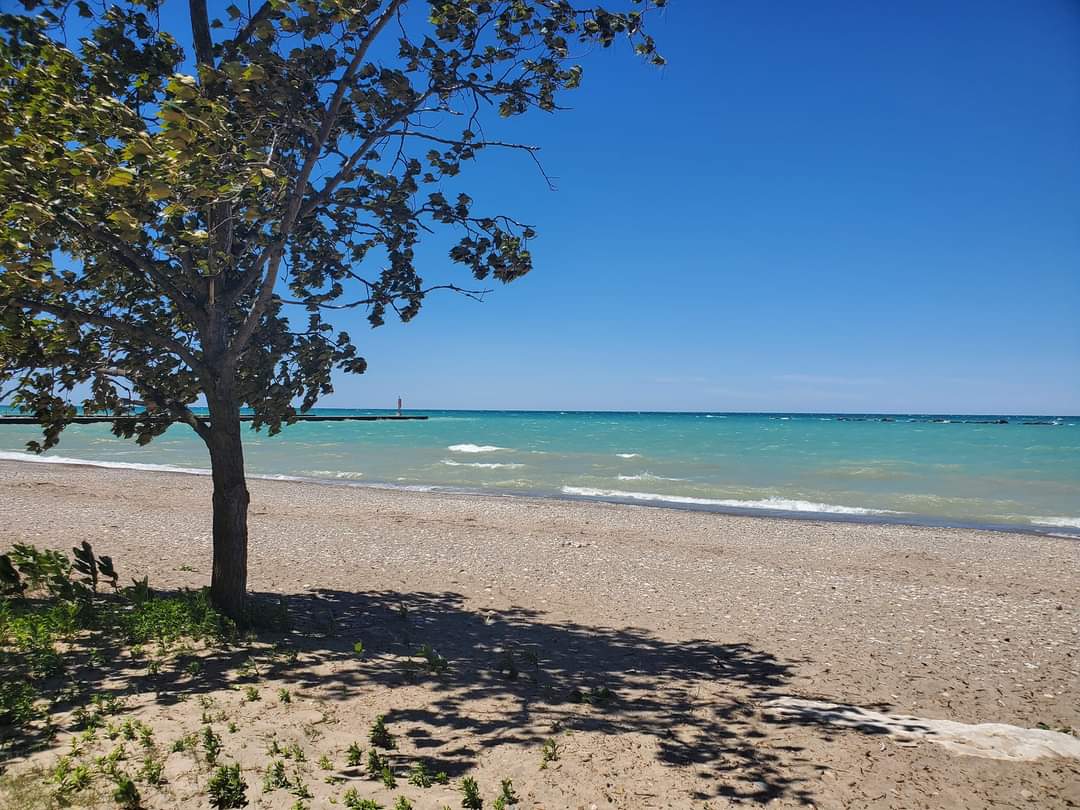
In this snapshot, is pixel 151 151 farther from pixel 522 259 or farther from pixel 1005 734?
pixel 1005 734

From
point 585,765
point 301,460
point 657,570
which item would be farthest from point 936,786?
point 301,460

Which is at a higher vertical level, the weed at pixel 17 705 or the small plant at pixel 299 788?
the weed at pixel 17 705

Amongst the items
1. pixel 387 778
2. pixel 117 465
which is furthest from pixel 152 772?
pixel 117 465

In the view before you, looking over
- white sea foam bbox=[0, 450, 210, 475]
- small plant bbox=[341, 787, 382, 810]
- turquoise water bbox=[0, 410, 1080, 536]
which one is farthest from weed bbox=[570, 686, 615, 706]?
white sea foam bbox=[0, 450, 210, 475]

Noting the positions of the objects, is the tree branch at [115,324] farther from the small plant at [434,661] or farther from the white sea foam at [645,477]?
the white sea foam at [645,477]

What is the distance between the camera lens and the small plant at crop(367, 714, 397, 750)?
184 inches

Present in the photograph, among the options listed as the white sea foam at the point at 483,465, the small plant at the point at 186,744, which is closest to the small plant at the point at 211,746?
the small plant at the point at 186,744

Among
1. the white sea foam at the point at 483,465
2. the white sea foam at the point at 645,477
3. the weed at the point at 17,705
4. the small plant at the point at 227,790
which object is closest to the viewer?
the small plant at the point at 227,790

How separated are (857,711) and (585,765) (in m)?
3.01

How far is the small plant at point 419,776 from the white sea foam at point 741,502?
19.9 metres

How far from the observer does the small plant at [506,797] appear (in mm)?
3955

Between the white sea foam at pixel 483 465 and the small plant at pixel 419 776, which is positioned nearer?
the small plant at pixel 419 776

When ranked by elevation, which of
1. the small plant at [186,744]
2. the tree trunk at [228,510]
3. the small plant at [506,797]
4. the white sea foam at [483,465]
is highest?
the tree trunk at [228,510]

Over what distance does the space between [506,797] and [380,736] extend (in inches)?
44.7
